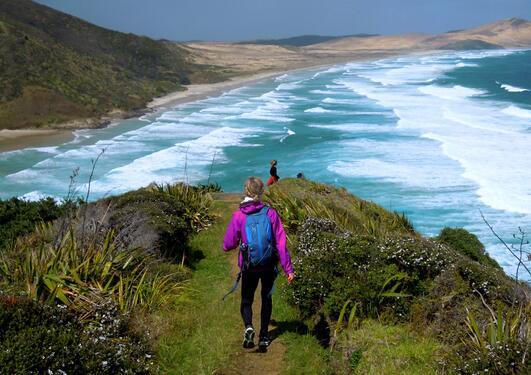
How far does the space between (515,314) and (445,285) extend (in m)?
1.05

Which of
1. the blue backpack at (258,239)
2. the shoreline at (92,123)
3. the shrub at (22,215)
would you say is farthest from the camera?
the shoreline at (92,123)

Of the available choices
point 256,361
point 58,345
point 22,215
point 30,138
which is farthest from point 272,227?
point 30,138

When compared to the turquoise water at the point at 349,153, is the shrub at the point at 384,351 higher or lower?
higher

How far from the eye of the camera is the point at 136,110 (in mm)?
56438

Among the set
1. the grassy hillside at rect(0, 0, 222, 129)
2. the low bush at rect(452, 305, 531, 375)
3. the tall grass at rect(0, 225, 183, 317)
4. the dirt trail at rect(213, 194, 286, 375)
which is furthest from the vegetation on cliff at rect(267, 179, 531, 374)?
the grassy hillside at rect(0, 0, 222, 129)

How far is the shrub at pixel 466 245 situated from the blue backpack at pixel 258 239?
8598 mm

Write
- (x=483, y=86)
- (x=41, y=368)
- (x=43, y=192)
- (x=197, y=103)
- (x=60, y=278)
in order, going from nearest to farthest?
(x=41, y=368)
(x=60, y=278)
(x=43, y=192)
(x=197, y=103)
(x=483, y=86)

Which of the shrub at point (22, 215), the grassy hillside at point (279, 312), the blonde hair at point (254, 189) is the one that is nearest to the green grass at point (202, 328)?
the grassy hillside at point (279, 312)

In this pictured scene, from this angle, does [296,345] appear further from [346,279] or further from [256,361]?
[346,279]

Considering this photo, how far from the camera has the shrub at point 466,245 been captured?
42.4 ft

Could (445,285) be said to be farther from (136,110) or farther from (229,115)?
(136,110)

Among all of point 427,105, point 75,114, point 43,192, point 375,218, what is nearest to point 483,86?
point 427,105

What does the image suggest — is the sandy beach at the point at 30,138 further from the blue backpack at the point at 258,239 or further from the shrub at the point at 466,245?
the blue backpack at the point at 258,239

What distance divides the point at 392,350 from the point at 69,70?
6323 cm
